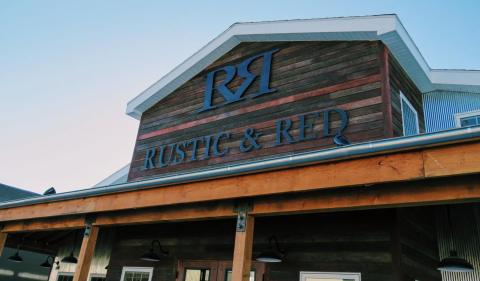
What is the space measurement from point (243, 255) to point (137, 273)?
5348mm

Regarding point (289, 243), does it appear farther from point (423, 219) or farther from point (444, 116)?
point (444, 116)

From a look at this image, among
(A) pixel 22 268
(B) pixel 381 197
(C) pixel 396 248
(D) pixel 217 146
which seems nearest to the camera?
(B) pixel 381 197

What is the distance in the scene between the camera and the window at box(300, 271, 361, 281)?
19.6 feet

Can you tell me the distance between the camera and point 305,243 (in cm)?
668

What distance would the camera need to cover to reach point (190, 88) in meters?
11.4

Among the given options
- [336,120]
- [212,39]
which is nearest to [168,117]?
[212,39]

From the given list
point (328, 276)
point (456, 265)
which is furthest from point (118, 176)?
point (456, 265)

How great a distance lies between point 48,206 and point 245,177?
464cm

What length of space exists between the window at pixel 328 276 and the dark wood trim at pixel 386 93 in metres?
2.46

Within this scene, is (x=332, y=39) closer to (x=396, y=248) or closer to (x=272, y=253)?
(x=396, y=248)

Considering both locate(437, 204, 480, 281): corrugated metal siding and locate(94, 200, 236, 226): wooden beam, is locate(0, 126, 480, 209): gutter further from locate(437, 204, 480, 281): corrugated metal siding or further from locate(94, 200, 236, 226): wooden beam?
locate(437, 204, 480, 281): corrugated metal siding

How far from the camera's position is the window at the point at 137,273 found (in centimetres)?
898

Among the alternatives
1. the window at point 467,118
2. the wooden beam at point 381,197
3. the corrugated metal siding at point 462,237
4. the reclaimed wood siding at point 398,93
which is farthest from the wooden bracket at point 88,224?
the window at point 467,118

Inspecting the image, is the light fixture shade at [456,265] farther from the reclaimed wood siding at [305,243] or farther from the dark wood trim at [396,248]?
the reclaimed wood siding at [305,243]
